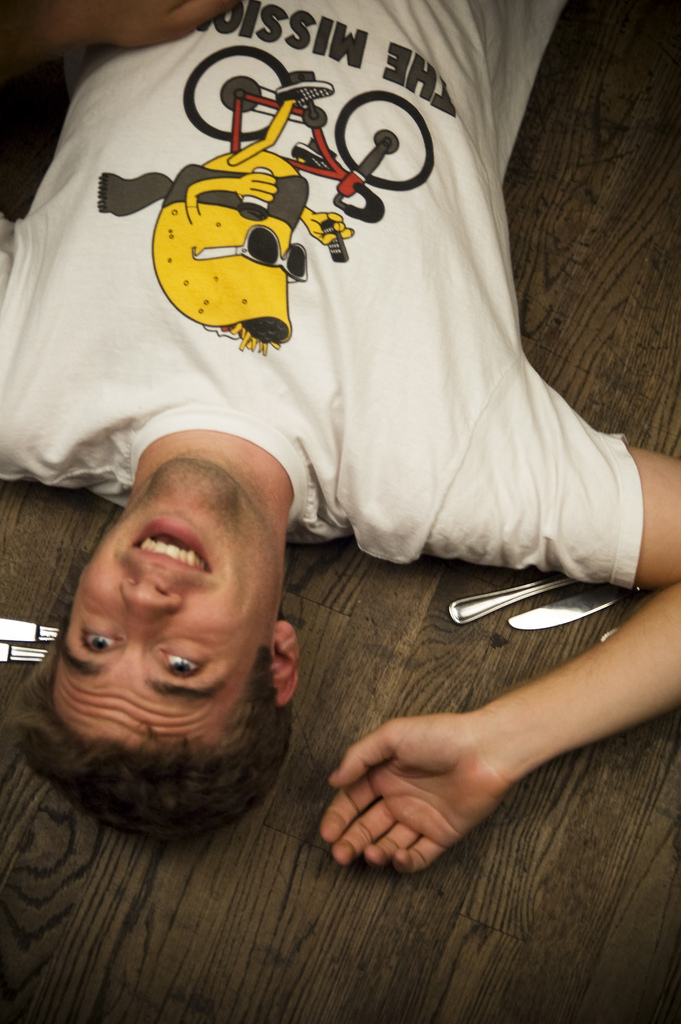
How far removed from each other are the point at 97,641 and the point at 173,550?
137 millimetres

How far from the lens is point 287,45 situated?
949 mm

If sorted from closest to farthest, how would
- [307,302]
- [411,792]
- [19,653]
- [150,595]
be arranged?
[150,595] → [307,302] → [411,792] → [19,653]

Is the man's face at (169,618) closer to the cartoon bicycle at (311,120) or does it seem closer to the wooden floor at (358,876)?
the wooden floor at (358,876)

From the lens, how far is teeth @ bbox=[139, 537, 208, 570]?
34.0 inches

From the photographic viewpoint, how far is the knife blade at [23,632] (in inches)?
44.1

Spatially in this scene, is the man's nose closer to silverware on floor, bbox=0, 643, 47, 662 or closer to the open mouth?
the open mouth

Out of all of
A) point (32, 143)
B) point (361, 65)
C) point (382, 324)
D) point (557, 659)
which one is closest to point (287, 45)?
point (361, 65)

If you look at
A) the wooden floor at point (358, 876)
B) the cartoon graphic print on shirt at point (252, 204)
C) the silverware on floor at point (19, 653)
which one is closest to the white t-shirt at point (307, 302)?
the cartoon graphic print on shirt at point (252, 204)

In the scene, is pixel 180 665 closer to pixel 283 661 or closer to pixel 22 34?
pixel 283 661

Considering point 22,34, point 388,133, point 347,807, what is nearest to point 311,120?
point 388,133

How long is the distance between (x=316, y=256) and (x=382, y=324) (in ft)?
0.40

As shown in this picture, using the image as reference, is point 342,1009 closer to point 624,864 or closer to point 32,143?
point 624,864

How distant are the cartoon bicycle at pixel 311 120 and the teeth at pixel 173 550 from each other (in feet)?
1.38

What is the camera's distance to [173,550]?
2.85 ft
